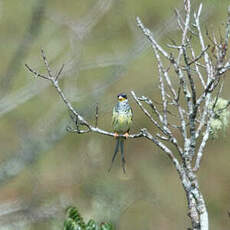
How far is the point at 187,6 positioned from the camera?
164 inches

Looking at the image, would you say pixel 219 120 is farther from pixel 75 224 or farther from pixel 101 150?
pixel 101 150

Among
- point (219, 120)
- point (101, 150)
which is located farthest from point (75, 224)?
point (101, 150)

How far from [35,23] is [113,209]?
3.08 meters

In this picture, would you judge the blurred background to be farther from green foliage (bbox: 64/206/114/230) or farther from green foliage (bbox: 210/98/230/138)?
green foliage (bbox: 64/206/114/230)

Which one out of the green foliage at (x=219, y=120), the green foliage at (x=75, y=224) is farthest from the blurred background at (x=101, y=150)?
the green foliage at (x=75, y=224)

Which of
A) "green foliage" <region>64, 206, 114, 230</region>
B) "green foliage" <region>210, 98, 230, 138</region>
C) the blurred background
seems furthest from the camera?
the blurred background

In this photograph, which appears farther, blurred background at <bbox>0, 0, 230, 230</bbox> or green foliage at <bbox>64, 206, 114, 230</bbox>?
blurred background at <bbox>0, 0, 230, 230</bbox>

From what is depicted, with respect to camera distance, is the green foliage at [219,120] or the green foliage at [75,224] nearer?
the green foliage at [75,224]

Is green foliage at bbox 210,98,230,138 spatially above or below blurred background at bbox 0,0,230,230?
below

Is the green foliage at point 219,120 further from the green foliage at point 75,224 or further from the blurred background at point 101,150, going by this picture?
the blurred background at point 101,150

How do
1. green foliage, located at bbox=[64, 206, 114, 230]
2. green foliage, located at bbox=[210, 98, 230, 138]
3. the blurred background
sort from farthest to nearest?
the blurred background, green foliage, located at bbox=[210, 98, 230, 138], green foliage, located at bbox=[64, 206, 114, 230]

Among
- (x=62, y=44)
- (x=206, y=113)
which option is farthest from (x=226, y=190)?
(x=206, y=113)

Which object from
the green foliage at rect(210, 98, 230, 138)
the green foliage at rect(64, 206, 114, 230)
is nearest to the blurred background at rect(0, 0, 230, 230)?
the green foliage at rect(210, 98, 230, 138)

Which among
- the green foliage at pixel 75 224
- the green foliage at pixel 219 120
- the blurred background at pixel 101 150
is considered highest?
the blurred background at pixel 101 150
